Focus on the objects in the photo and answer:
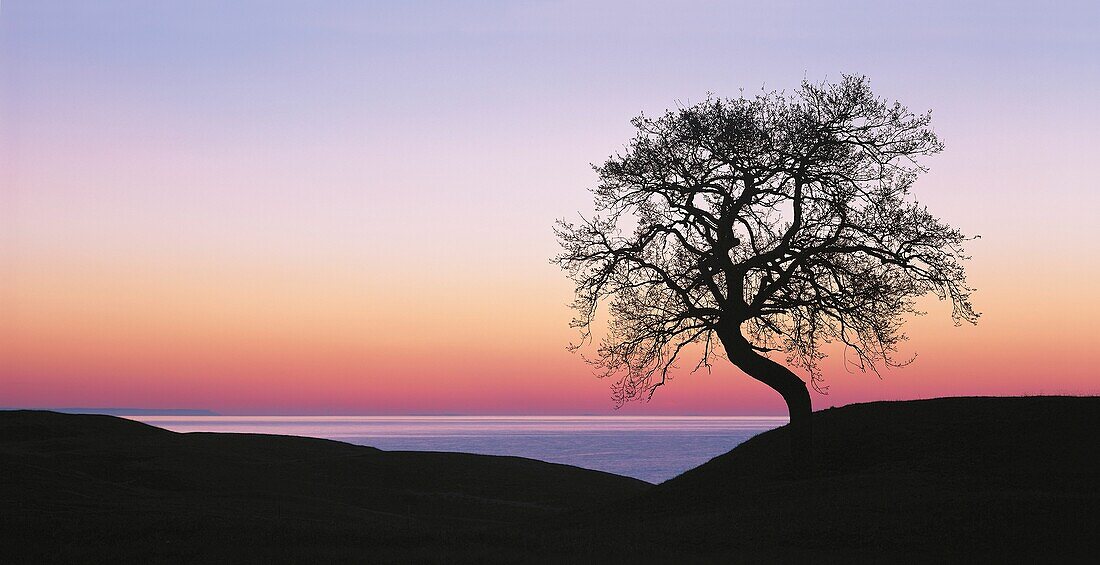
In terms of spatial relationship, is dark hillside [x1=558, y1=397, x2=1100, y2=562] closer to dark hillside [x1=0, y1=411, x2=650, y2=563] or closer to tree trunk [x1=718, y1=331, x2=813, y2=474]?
tree trunk [x1=718, y1=331, x2=813, y2=474]

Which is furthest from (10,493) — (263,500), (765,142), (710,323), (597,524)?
(765,142)

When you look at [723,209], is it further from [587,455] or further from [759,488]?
[587,455]

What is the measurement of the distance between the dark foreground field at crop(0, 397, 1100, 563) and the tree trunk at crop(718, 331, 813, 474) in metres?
1.24

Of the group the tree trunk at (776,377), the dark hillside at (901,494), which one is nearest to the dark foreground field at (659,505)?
the dark hillside at (901,494)

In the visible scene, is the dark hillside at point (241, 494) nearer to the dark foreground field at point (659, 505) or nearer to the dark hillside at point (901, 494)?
the dark foreground field at point (659, 505)

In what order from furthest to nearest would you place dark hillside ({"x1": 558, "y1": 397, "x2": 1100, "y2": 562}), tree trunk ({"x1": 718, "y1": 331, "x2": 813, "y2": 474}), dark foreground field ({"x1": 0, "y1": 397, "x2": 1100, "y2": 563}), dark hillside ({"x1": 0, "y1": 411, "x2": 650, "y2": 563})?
tree trunk ({"x1": 718, "y1": 331, "x2": 813, "y2": 474}) < dark hillside ({"x1": 0, "y1": 411, "x2": 650, "y2": 563}) < dark foreground field ({"x1": 0, "y1": 397, "x2": 1100, "y2": 563}) < dark hillside ({"x1": 558, "y1": 397, "x2": 1100, "y2": 562})

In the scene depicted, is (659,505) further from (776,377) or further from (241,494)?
(241,494)

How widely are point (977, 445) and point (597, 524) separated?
503 inches

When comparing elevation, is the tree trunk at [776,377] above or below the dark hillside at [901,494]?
above

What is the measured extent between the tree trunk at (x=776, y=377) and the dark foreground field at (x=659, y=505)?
124 cm

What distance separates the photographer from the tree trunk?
3506 cm

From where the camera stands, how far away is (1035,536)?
864 inches

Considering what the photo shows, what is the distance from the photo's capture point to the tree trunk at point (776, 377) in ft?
115

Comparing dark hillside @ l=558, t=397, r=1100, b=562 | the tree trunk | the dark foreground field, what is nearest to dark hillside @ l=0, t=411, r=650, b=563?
the dark foreground field
